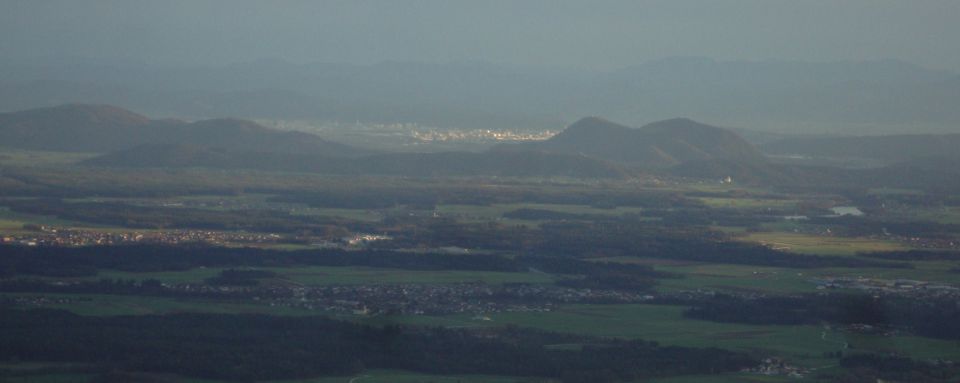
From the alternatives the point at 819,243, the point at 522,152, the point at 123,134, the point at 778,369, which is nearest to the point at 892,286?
the point at 819,243

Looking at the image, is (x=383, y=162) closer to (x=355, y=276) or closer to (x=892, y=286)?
(x=355, y=276)

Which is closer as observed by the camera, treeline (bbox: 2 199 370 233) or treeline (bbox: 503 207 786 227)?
treeline (bbox: 2 199 370 233)

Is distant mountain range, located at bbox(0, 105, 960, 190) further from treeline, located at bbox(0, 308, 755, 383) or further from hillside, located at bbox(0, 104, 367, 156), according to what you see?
treeline, located at bbox(0, 308, 755, 383)

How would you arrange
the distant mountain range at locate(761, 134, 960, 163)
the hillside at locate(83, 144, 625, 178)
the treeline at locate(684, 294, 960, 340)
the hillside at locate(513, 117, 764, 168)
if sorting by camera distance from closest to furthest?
the treeline at locate(684, 294, 960, 340), the hillside at locate(83, 144, 625, 178), the hillside at locate(513, 117, 764, 168), the distant mountain range at locate(761, 134, 960, 163)

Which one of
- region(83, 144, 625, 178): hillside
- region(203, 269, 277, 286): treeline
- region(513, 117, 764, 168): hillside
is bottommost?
region(203, 269, 277, 286): treeline

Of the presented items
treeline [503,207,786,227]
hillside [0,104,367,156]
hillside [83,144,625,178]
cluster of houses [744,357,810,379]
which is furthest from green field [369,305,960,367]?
hillside [0,104,367,156]

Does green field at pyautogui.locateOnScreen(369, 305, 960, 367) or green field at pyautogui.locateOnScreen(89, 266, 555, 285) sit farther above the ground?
green field at pyautogui.locateOnScreen(89, 266, 555, 285)

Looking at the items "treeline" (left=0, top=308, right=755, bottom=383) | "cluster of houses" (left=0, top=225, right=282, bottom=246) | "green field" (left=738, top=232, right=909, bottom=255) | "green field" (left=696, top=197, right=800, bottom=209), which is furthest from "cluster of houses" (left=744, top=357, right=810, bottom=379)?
"green field" (left=696, top=197, right=800, bottom=209)

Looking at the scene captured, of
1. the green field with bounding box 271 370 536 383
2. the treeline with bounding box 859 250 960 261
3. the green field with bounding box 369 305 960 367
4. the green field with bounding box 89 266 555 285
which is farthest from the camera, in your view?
the treeline with bounding box 859 250 960 261
